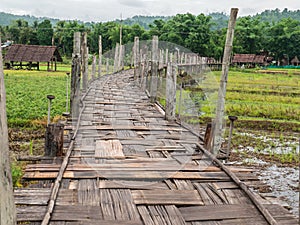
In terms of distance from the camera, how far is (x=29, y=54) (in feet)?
98.1

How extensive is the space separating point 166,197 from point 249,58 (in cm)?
4165

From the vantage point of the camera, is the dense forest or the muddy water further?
the dense forest

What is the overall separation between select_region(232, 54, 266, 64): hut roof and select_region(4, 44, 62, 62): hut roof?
21951 mm

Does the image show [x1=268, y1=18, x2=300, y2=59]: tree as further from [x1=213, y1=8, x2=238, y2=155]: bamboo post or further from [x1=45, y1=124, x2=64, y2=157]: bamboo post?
[x1=45, y1=124, x2=64, y2=157]: bamboo post

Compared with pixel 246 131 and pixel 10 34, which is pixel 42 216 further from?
pixel 10 34

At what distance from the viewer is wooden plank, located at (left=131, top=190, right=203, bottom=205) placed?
3453mm

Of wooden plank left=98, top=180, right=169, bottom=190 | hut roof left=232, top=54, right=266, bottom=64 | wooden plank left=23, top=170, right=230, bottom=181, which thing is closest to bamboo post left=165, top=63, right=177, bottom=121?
wooden plank left=23, top=170, right=230, bottom=181

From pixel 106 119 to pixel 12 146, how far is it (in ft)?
8.62

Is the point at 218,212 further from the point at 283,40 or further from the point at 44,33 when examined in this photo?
the point at 283,40

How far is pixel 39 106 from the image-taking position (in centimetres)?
1186

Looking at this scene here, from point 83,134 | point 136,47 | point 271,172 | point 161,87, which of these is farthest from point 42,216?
point 136,47

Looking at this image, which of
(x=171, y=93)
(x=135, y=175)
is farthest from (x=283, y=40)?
(x=135, y=175)

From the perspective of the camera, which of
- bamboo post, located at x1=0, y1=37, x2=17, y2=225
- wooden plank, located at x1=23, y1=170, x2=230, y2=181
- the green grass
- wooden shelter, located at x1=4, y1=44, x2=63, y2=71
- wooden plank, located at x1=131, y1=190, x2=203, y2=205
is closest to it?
bamboo post, located at x1=0, y1=37, x2=17, y2=225

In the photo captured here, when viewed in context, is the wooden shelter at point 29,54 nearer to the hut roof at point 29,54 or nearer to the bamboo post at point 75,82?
the hut roof at point 29,54
